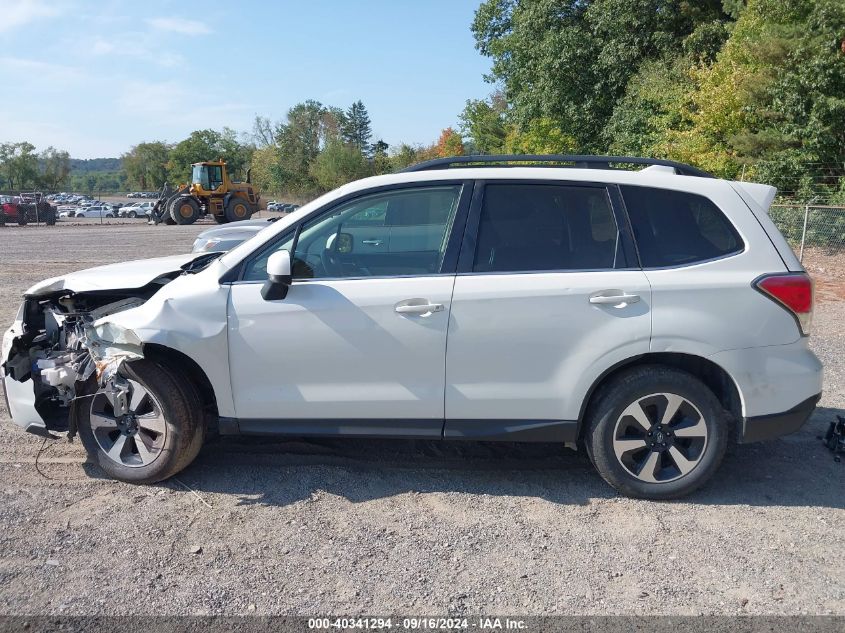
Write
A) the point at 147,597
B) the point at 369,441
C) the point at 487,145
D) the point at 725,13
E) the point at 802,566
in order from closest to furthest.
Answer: the point at 147,597
the point at 802,566
the point at 369,441
the point at 725,13
the point at 487,145

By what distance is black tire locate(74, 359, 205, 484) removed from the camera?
4.24 metres

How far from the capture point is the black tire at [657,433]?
13.3ft

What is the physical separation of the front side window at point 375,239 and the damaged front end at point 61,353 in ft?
3.11

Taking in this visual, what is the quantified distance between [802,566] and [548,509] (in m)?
1.28

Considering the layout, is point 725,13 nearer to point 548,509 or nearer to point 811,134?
point 811,134

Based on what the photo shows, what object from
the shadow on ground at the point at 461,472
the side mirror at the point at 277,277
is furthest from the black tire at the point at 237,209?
the side mirror at the point at 277,277

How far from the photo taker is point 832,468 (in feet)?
15.3

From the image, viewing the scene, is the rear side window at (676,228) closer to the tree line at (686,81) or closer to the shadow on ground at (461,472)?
the shadow on ground at (461,472)

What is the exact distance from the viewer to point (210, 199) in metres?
35.7

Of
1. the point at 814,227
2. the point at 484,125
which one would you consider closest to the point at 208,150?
the point at 484,125

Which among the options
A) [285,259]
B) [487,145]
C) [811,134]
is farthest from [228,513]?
[487,145]

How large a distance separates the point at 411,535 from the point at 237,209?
33.5 metres

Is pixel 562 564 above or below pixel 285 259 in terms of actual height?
below

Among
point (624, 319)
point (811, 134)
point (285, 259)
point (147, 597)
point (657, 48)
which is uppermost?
point (657, 48)
